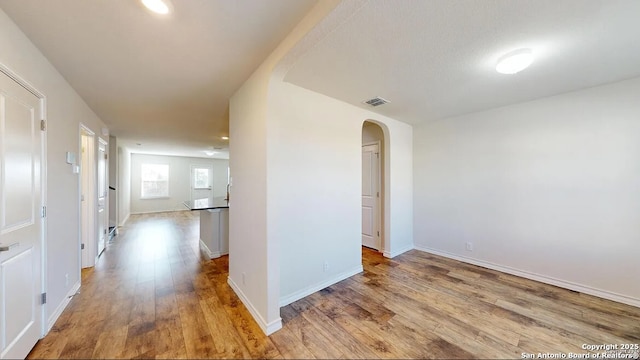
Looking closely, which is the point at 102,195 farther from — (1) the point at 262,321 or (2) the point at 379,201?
(2) the point at 379,201

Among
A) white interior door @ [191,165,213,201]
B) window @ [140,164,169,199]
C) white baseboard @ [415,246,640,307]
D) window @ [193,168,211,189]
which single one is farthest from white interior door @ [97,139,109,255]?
white baseboard @ [415,246,640,307]

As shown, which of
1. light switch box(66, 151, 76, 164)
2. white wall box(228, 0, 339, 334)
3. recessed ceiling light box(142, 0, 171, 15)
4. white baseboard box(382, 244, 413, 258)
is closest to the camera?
recessed ceiling light box(142, 0, 171, 15)

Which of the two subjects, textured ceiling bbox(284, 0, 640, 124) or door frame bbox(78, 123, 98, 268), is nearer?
textured ceiling bbox(284, 0, 640, 124)

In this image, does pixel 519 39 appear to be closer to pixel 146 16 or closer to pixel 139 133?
pixel 146 16

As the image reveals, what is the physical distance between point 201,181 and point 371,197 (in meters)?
8.41

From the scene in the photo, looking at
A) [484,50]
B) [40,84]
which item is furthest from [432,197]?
[40,84]

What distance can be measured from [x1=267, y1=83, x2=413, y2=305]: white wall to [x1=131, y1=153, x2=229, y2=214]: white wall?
7.42 meters

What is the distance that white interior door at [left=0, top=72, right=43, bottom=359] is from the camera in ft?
4.73

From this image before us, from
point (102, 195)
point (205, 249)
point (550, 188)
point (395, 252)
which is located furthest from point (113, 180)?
point (550, 188)

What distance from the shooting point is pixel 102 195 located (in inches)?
164

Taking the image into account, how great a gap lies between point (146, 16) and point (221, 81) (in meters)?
0.96

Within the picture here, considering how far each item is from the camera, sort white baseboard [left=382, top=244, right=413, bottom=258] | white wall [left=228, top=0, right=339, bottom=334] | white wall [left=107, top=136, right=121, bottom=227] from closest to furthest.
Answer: white wall [left=228, top=0, right=339, bottom=334]
white baseboard [left=382, top=244, right=413, bottom=258]
white wall [left=107, top=136, right=121, bottom=227]

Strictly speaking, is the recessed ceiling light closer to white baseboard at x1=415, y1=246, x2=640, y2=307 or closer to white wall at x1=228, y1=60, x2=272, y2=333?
white wall at x1=228, y1=60, x2=272, y2=333

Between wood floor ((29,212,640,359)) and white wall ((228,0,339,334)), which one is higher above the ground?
white wall ((228,0,339,334))
